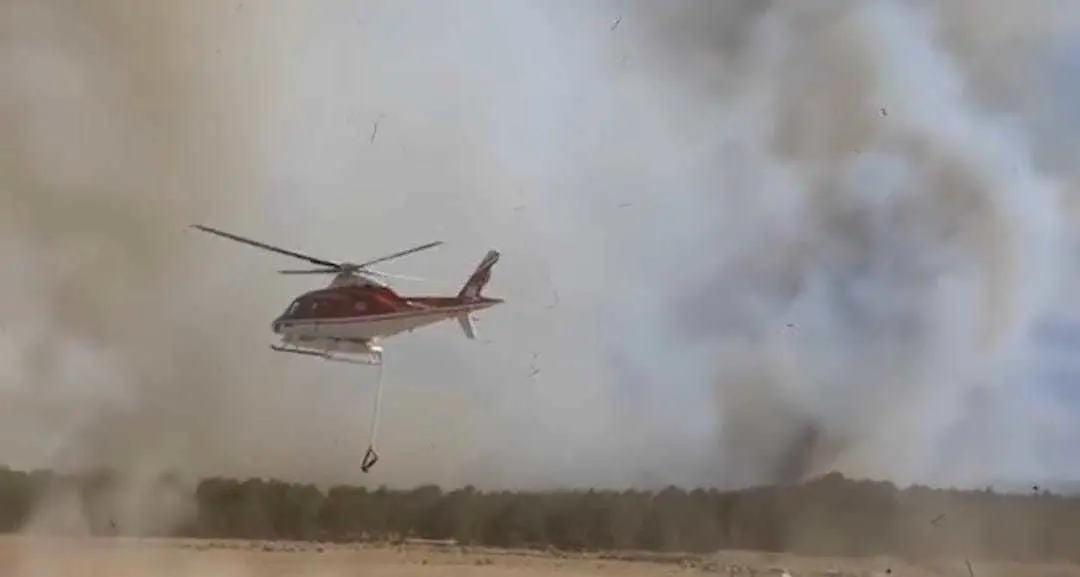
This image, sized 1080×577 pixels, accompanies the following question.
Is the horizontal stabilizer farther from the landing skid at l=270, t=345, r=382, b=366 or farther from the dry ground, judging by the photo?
the dry ground

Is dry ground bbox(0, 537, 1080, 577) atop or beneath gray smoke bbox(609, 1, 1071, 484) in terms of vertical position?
beneath

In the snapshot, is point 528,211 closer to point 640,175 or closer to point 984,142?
point 640,175

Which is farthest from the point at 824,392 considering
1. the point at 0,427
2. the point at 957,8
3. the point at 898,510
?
the point at 0,427

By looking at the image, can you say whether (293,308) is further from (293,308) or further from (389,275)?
(389,275)

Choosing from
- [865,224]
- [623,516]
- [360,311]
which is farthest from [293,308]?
[865,224]

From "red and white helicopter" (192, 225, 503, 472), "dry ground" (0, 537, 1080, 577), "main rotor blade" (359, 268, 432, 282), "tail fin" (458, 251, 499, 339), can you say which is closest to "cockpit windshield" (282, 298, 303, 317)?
"red and white helicopter" (192, 225, 503, 472)

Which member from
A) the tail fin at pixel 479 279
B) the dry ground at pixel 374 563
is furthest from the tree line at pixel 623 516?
the tail fin at pixel 479 279
